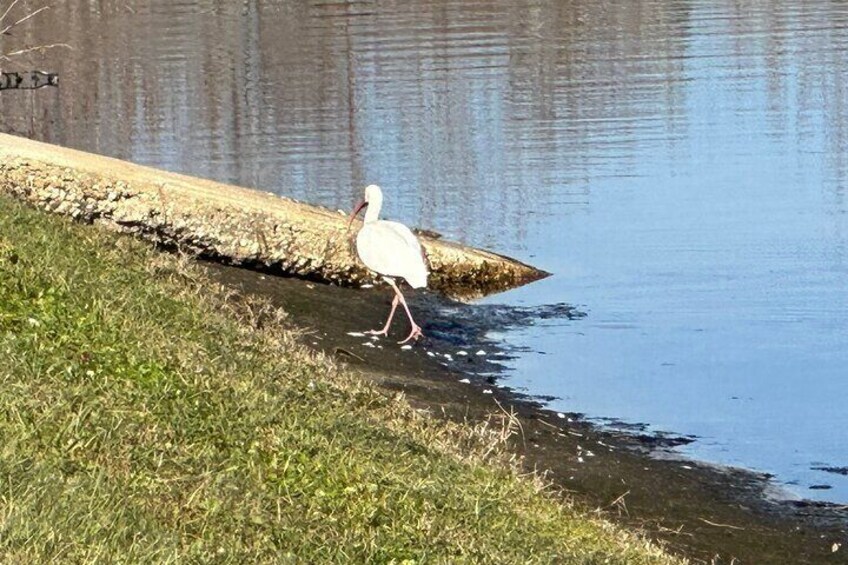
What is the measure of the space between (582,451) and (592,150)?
12.1m

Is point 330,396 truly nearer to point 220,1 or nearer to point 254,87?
point 254,87

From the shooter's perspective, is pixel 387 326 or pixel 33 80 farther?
pixel 33 80

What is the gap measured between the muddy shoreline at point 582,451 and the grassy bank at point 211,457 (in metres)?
0.87

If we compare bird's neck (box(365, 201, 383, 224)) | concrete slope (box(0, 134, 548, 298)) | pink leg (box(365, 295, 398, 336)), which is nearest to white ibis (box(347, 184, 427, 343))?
pink leg (box(365, 295, 398, 336))

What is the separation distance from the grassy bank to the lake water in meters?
3.22

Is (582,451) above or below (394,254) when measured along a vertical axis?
below

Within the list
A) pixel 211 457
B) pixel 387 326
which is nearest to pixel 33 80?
pixel 387 326

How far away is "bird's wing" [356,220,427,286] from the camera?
12.9 meters

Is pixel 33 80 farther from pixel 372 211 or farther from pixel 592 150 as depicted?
pixel 372 211

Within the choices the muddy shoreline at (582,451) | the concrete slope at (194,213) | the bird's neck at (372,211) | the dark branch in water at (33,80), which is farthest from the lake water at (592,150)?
the concrete slope at (194,213)

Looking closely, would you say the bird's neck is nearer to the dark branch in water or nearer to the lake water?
the lake water

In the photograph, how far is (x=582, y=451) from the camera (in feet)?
33.1

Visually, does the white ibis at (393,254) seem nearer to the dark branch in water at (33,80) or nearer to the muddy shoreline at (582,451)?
the muddy shoreline at (582,451)

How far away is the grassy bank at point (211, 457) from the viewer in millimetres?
5672
